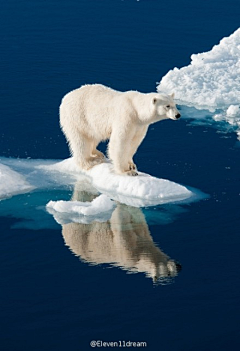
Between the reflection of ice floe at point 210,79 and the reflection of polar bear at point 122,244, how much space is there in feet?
15.0

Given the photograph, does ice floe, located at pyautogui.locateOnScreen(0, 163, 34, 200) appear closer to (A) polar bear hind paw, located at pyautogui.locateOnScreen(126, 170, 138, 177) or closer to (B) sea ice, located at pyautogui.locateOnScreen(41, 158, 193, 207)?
(B) sea ice, located at pyautogui.locateOnScreen(41, 158, 193, 207)

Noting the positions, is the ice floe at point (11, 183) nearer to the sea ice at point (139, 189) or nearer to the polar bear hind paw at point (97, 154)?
the sea ice at point (139, 189)

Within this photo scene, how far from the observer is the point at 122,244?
432 inches

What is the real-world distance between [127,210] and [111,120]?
1.41 m

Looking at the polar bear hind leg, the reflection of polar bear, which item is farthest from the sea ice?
the polar bear hind leg

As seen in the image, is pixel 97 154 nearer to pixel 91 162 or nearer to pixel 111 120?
pixel 91 162

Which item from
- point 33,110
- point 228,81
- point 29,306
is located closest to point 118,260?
point 29,306

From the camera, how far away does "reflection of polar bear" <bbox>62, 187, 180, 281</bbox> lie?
10.4 meters

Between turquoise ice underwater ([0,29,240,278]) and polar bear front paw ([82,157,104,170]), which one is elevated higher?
polar bear front paw ([82,157,104,170])

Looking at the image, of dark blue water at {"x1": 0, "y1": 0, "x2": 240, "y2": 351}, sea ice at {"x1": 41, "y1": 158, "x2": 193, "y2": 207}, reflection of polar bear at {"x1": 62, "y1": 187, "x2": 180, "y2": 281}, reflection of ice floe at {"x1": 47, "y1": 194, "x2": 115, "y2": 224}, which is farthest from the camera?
sea ice at {"x1": 41, "y1": 158, "x2": 193, "y2": 207}

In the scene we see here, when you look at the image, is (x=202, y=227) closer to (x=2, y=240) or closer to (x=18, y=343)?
(x=2, y=240)

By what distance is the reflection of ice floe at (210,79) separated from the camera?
52.2ft

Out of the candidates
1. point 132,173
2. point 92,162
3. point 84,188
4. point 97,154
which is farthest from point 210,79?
point 84,188

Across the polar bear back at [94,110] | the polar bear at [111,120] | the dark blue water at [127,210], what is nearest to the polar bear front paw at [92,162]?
the polar bear at [111,120]
